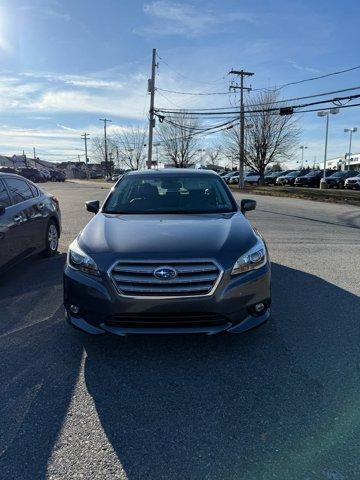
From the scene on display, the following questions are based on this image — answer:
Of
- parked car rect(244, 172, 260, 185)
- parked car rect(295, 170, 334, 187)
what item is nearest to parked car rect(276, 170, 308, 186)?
parked car rect(295, 170, 334, 187)

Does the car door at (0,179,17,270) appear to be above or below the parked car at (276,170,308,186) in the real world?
above

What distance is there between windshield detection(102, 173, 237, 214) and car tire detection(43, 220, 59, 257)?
227 centimetres

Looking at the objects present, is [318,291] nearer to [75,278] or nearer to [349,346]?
[349,346]

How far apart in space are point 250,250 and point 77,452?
2.07m

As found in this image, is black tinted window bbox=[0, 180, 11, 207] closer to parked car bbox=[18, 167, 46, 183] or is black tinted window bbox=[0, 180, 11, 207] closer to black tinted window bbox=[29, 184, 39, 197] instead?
black tinted window bbox=[29, 184, 39, 197]

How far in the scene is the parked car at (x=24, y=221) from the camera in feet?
18.9

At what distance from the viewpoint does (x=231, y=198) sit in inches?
209

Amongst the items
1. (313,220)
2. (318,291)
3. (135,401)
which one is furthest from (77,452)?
(313,220)

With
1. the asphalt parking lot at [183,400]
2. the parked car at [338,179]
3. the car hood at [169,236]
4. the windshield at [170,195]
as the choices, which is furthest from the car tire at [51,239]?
the parked car at [338,179]

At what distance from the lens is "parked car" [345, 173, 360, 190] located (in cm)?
3658

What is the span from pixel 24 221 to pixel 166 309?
12.5 feet

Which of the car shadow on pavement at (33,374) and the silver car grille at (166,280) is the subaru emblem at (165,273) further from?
the car shadow on pavement at (33,374)

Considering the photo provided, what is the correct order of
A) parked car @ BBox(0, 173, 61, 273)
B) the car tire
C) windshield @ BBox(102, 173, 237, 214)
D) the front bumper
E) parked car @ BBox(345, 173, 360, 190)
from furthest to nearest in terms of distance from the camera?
1. parked car @ BBox(345, 173, 360, 190)
2. the car tire
3. parked car @ BBox(0, 173, 61, 273)
4. windshield @ BBox(102, 173, 237, 214)
5. the front bumper

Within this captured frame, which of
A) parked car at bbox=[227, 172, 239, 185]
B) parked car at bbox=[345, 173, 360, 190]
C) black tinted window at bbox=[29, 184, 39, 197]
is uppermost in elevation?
black tinted window at bbox=[29, 184, 39, 197]
